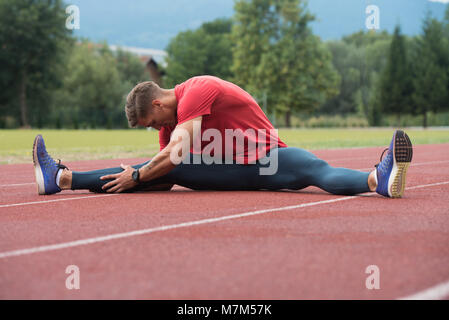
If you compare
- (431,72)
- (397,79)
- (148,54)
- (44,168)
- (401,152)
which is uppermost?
(148,54)

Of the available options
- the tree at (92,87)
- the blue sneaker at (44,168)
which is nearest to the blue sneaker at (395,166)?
the blue sneaker at (44,168)

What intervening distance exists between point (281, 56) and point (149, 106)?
50104mm

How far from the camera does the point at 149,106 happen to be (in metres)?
4.84

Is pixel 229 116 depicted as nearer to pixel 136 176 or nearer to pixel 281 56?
pixel 136 176

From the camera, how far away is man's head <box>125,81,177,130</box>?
4820 mm

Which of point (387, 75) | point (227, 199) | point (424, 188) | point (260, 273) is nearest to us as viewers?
point (260, 273)

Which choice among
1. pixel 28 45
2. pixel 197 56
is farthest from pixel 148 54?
pixel 28 45

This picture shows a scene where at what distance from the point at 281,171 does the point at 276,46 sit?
50.8 m

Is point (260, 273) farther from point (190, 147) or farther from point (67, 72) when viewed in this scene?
point (67, 72)

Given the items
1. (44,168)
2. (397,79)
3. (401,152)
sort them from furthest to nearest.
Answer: (397,79)
(44,168)
(401,152)

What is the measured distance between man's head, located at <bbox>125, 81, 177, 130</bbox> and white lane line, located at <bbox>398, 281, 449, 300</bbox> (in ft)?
10.2

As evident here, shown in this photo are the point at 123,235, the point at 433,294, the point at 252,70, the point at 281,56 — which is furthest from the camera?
the point at 252,70

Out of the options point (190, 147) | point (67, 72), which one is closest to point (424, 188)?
point (190, 147)

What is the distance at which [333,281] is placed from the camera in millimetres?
2381
